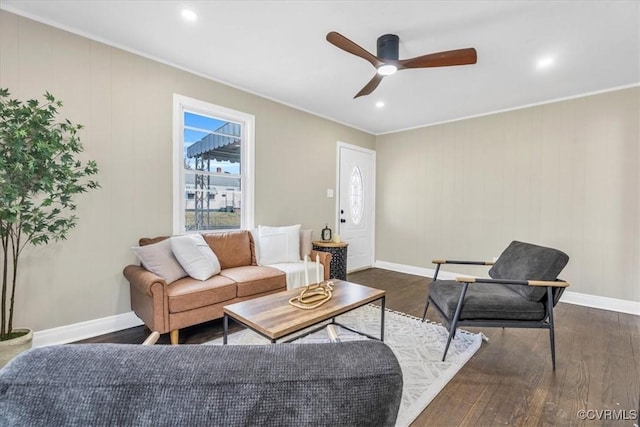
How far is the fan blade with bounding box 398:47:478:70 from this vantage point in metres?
2.20

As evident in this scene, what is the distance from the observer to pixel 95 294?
103 inches

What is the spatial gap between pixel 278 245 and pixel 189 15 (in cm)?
232

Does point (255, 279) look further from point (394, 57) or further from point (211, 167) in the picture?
point (394, 57)

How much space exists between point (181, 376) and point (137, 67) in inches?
125

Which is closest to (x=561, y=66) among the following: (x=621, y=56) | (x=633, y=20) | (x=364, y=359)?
(x=621, y=56)

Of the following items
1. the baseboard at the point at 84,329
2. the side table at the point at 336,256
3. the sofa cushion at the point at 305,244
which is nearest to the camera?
the baseboard at the point at 84,329

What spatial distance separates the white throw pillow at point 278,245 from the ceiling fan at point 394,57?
2.01 metres

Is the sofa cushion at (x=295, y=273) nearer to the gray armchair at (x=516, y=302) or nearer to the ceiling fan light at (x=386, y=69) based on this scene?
the gray armchair at (x=516, y=302)

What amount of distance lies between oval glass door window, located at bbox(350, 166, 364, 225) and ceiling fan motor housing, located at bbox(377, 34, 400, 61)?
9.27 feet

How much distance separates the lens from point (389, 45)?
7.93ft

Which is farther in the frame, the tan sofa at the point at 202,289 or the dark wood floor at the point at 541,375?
the tan sofa at the point at 202,289

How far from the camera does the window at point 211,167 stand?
3.13 metres

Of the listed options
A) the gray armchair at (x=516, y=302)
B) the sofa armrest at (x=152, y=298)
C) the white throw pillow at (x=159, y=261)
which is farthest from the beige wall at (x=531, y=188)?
the sofa armrest at (x=152, y=298)

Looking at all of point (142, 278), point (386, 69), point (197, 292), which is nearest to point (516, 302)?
point (386, 69)
